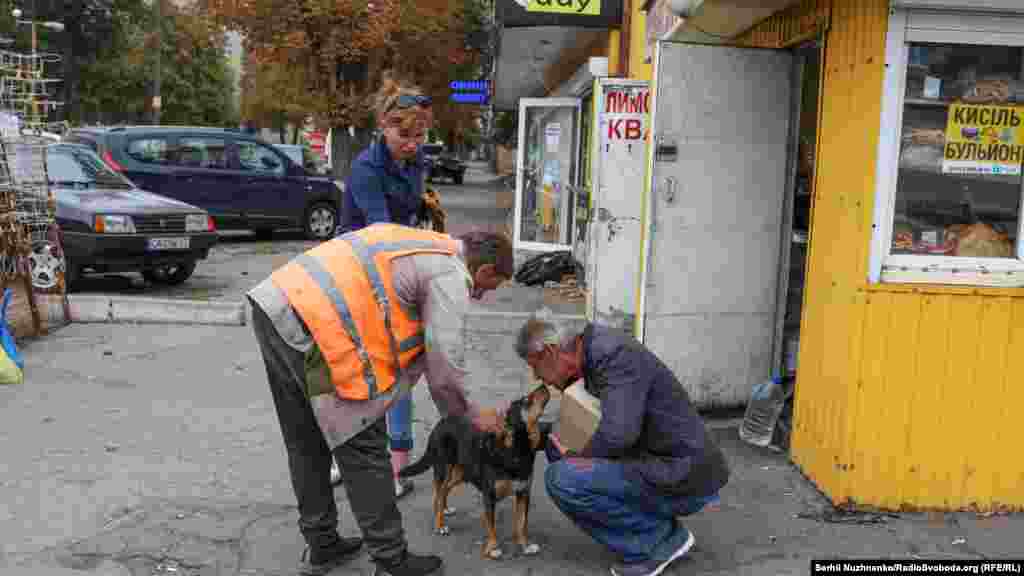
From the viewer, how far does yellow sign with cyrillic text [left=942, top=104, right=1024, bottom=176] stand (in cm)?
458

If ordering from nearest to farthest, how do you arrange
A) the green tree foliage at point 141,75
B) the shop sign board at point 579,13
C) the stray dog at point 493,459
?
1. the stray dog at point 493,459
2. the shop sign board at point 579,13
3. the green tree foliage at point 141,75

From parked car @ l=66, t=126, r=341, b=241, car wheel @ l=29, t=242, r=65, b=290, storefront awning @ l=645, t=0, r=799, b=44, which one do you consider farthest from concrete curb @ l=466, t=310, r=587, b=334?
parked car @ l=66, t=126, r=341, b=241

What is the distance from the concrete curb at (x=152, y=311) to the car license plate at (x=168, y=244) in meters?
1.73

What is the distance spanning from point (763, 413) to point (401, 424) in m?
2.21

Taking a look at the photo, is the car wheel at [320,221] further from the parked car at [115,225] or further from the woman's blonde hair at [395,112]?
the woman's blonde hair at [395,112]

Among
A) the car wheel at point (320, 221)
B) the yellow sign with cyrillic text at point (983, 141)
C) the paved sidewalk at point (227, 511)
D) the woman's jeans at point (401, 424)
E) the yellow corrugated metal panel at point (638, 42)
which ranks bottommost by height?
the paved sidewalk at point (227, 511)

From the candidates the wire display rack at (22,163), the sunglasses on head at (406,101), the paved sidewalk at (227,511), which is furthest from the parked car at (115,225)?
the sunglasses on head at (406,101)

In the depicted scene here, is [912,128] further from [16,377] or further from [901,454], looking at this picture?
[16,377]

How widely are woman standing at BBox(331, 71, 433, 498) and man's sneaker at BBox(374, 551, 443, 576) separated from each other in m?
0.72

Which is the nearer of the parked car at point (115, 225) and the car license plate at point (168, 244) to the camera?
the parked car at point (115, 225)

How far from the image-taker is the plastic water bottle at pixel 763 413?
5828mm

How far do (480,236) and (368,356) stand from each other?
1.99ft

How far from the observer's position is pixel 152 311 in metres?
9.32

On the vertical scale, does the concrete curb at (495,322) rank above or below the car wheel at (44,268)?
below
